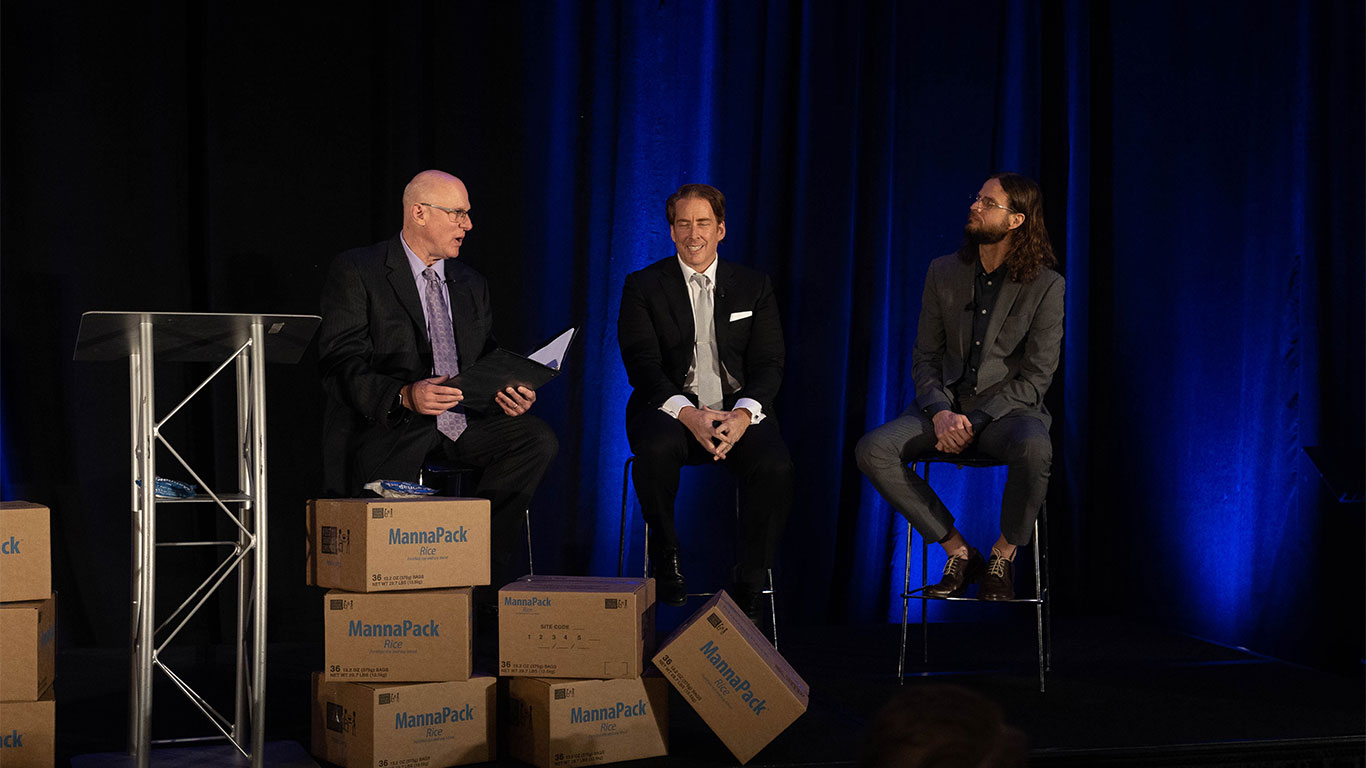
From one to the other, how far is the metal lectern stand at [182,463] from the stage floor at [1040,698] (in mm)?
381

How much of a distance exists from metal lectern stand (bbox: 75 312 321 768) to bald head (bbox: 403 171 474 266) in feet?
3.53

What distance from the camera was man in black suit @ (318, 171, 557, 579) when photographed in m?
3.40

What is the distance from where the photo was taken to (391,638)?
2.54m

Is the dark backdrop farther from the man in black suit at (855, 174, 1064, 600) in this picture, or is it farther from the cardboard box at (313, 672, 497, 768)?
the cardboard box at (313, 672, 497, 768)

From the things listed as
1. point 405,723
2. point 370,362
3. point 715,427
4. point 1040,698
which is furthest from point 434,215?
point 1040,698

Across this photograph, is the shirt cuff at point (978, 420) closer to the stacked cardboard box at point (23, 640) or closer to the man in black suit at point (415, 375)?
the man in black suit at point (415, 375)

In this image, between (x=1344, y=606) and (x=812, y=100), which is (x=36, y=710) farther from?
(x=1344, y=606)

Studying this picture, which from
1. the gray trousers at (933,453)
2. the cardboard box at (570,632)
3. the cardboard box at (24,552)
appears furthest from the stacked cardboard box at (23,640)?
→ the gray trousers at (933,453)

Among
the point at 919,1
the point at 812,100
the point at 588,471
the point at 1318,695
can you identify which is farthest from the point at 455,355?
the point at 1318,695

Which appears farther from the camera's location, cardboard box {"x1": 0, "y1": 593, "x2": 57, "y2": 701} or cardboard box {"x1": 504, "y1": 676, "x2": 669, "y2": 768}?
cardboard box {"x1": 504, "y1": 676, "x2": 669, "y2": 768}

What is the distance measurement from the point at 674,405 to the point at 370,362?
0.91m

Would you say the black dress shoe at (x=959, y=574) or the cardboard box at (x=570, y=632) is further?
the black dress shoe at (x=959, y=574)

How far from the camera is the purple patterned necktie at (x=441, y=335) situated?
11.7 ft

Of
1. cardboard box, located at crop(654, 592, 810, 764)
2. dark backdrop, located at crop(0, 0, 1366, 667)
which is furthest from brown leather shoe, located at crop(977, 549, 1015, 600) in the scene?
dark backdrop, located at crop(0, 0, 1366, 667)
